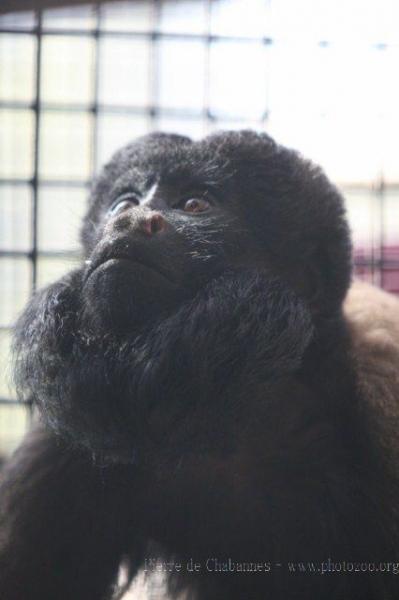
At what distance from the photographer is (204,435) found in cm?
172

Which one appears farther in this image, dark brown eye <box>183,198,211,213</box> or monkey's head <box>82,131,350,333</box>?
dark brown eye <box>183,198,211,213</box>

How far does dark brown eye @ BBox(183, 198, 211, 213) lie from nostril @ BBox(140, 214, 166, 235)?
161mm

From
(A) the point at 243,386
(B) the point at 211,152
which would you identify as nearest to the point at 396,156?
(B) the point at 211,152

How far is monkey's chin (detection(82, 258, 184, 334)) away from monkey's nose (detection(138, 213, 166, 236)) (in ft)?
0.28

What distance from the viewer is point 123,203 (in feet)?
6.58

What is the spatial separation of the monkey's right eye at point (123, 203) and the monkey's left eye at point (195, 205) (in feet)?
0.44

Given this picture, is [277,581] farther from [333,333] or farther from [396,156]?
[396,156]

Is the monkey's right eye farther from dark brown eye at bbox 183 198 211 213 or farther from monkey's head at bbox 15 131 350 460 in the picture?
dark brown eye at bbox 183 198 211 213

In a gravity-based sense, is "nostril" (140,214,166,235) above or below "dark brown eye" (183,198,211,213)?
below

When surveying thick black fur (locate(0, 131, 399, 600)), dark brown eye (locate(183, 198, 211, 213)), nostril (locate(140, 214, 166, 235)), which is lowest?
thick black fur (locate(0, 131, 399, 600))

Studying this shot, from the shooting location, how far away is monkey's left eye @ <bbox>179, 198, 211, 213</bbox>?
1.92 metres

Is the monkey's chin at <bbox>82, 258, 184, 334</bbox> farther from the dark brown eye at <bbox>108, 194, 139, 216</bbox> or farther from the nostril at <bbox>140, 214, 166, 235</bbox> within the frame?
the dark brown eye at <bbox>108, 194, 139, 216</bbox>

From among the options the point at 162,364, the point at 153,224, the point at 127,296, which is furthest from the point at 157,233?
the point at 162,364

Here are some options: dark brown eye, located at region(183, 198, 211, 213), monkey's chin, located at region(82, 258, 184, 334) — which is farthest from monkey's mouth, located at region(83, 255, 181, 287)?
dark brown eye, located at region(183, 198, 211, 213)
